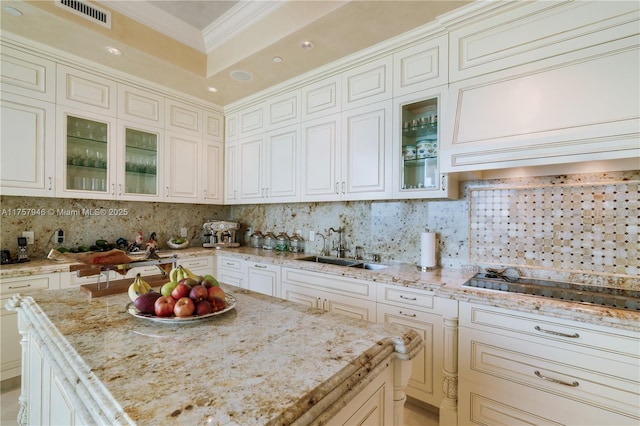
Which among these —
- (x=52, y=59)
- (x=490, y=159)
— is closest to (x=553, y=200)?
(x=490, y=159)

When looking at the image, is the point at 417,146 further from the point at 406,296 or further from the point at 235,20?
the point at 235,20

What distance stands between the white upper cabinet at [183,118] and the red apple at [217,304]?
2.86 m

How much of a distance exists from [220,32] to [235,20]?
0.77 ft

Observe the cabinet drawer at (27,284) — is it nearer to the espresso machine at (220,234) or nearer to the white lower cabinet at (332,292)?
the espresso machine at (220,234)

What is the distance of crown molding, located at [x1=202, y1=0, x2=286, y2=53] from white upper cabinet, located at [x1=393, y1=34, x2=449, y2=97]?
1.04m

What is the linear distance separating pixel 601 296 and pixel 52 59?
437 cm

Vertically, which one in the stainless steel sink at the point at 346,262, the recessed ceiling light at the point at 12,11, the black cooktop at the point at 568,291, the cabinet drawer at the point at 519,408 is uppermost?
the recessed ceiling light at the point at 12,11

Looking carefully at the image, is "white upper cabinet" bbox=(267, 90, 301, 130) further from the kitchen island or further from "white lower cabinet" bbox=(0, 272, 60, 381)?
"white lower cabinet" bbox=(0, 272, 60, 381)

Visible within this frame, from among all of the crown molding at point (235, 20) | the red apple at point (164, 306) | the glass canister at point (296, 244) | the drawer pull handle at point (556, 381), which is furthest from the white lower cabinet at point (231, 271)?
the drawer pull handle at point (556, 381)

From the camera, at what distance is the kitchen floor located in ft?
6.29

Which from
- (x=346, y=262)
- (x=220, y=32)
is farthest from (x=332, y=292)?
(x=220, y=32)

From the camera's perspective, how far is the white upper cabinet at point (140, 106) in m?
2.98

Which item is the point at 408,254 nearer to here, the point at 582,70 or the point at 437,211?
the point at 437,211

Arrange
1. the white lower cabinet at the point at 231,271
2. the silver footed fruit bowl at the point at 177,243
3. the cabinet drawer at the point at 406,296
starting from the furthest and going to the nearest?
the silver footed fruit bowl at the point at 177,243
the white lower cabinet at the point at 231,271
the cabinet drawer at the point at 406,296
